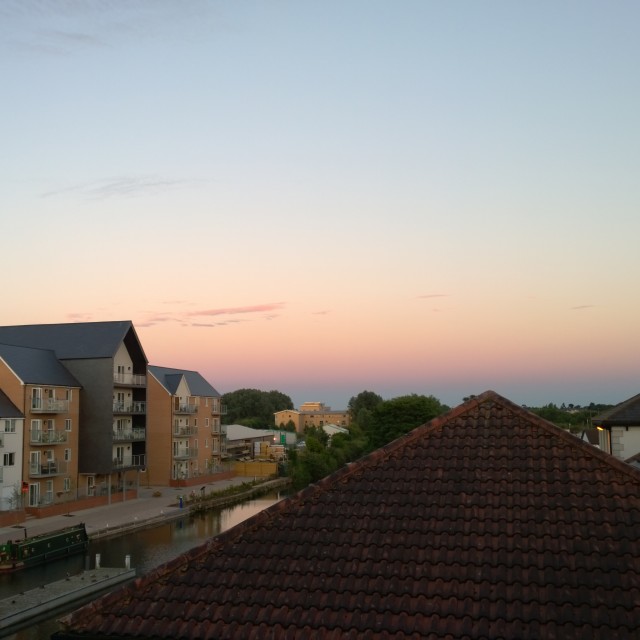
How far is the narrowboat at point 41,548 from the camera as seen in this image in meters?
27.6

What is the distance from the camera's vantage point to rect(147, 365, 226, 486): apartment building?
53.6 m

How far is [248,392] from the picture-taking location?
146 meters

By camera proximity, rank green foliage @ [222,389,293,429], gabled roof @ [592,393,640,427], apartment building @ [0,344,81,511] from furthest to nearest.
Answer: green foliage @ [222,389,293,429] < apartment building @ [0,344,81,511] < gabled roof @ [592,393,640,427]

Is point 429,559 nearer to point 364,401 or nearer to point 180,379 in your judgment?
point 180,379

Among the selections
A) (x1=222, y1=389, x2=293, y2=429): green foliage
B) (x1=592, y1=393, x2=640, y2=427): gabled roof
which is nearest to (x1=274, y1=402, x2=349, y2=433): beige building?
(x1=222, y1=389, x2=293, y2=429): green foliage

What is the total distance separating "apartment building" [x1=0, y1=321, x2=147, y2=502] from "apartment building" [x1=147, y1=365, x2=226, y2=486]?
4.68 m

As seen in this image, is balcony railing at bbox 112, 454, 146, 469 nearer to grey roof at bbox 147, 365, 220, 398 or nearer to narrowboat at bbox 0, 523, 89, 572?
grey roof at bbox 147, 365, 220, 398

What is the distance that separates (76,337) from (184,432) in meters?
13.3

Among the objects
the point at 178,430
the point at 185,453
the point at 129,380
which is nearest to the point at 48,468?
the point at 129,380

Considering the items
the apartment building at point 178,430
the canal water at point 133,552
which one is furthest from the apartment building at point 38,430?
the apartment building at point 178,430

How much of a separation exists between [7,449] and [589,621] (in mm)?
35639

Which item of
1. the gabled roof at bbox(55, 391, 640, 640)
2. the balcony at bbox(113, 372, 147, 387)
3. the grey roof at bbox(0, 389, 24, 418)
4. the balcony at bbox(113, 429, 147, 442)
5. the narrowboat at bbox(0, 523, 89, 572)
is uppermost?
the balcony at bbox(113, 372, 147, 387)

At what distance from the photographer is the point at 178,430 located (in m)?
54.8

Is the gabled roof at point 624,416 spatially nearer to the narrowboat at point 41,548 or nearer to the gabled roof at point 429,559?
the gabled roof at point 429,559
